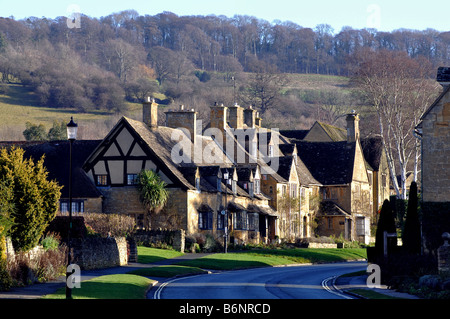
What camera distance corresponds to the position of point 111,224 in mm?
53000

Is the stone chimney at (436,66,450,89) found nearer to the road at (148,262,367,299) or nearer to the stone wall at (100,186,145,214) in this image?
the road at (148,262,367,299)

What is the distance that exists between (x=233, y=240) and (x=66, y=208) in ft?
44.0

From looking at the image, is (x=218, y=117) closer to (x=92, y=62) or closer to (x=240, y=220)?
(x=240, y=220)

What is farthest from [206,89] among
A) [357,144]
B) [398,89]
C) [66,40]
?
[398,89]

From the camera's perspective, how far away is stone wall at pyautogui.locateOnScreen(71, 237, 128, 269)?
39156 millimetres

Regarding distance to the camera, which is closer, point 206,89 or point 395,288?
point 395,288

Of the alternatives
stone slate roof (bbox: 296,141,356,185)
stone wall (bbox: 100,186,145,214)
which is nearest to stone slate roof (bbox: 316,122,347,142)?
stone slate roof (bbox: 296,141,356,185)

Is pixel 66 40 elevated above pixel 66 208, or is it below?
above

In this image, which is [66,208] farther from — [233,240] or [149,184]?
[233,240]

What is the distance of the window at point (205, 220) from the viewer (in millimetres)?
60453

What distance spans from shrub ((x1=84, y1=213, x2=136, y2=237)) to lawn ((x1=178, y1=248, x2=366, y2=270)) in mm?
A: 6668

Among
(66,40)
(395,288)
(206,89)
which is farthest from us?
(66,40)

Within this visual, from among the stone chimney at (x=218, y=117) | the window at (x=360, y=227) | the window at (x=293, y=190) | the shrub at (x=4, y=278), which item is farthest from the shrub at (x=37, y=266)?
the window at (x=360, y=227)

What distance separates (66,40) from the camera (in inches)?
7554
